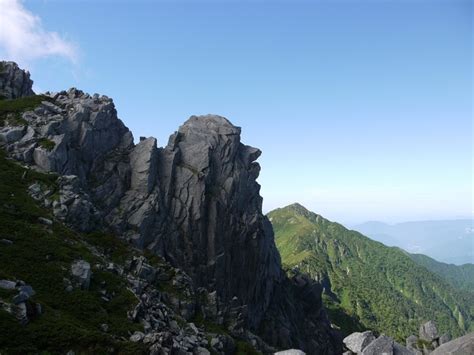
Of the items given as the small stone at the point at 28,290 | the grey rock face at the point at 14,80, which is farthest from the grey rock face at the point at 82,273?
the grey rock face at the point at 14,80

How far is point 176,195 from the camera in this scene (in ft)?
286

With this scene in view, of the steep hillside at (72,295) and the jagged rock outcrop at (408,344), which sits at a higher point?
the steep hillside at (72,295)

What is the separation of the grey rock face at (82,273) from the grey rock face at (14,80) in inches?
2701

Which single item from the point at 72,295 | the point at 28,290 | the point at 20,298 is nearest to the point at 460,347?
the point at 72,295

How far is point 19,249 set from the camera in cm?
3781

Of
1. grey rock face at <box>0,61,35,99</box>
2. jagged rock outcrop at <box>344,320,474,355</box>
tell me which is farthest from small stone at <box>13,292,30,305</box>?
grey rock face at <box>0,61,35,99</box>

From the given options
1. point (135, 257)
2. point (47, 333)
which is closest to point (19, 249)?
point (47, 333)

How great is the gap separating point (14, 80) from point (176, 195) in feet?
164

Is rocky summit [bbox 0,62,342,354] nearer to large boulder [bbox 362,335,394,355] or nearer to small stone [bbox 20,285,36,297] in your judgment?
small stone [bbox 20,285,36,297]

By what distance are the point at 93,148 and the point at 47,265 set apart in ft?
156

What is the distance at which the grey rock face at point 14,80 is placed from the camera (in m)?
92.2

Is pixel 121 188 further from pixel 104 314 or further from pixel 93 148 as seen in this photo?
pixel 104 314

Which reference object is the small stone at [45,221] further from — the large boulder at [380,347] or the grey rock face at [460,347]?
the grey rock face at [460,347]

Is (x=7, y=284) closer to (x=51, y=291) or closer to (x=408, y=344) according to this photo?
(x=51, y=291)
